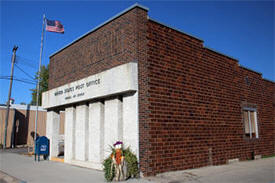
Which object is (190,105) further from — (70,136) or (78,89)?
(70,136)

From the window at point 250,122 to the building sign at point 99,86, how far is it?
885cm

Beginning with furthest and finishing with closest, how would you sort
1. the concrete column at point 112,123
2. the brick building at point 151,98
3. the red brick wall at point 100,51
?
the concrete column at point 112,123 < the red brick wall at point 100,51 < the brick building at point 151,98

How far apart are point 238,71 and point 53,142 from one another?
12.2 meters

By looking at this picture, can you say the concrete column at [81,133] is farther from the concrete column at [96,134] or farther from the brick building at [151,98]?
the concrete column at [96,134]

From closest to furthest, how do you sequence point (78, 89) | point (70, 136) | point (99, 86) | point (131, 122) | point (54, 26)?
point (131, 122) → point (99, 86) → point (78, 89) → point (70, 136) → point (54, 26)

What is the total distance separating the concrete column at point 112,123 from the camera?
9992 mm

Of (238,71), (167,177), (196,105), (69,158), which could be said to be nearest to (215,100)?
(196,105)

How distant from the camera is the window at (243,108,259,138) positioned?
14.7 metres

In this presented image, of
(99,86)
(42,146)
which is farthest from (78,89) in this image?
(42,146)

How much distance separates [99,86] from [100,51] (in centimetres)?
192

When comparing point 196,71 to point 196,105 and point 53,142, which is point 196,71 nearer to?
point 196,105

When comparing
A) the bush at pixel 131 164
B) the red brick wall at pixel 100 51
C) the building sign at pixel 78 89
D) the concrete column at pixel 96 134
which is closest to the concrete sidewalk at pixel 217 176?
the bush at pixel 131 164

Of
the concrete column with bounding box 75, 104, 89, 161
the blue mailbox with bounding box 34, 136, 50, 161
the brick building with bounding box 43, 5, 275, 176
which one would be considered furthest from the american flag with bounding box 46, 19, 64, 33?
the concrete column with bounding box 75, 104, 89, 161

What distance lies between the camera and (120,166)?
8.26m
